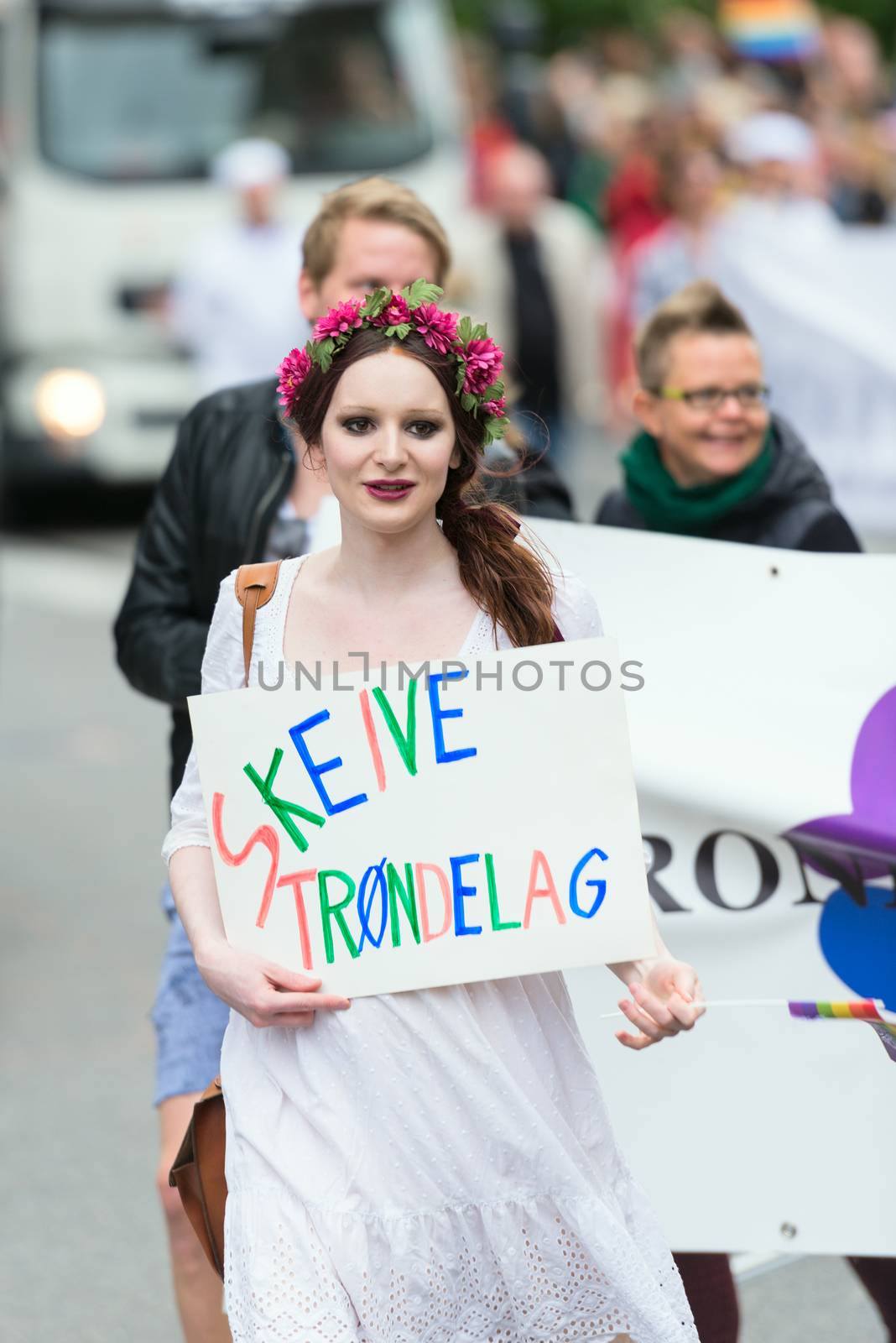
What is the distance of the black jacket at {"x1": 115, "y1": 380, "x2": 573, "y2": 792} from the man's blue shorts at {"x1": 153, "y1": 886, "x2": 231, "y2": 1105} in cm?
33

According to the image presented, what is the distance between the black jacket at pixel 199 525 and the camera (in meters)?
3.63

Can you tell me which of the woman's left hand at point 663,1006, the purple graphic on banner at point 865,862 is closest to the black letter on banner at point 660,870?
the purple graphic on banner at point 865,862

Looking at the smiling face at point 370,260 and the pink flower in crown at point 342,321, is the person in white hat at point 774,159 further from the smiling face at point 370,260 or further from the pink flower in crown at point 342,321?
the pink flower in crown at point 342,321

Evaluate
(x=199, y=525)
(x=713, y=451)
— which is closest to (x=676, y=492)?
(x=713, y=451)

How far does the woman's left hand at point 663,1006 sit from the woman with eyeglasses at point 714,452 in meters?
1.36

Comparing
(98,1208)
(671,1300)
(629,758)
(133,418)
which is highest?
(133,418)

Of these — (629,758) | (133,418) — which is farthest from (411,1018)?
(133,418)

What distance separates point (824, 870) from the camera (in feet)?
11.5

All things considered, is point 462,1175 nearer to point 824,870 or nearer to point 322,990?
point 322,990

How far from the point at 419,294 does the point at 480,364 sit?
0.39 ft

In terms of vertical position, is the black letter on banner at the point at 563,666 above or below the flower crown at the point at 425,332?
below

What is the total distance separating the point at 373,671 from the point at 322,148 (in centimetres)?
941

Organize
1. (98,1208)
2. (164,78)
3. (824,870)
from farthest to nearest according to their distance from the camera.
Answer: (164,78) → (98,1208) → (824,870)

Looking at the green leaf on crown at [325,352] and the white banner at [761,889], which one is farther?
the white banner at [761,889]
